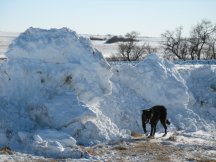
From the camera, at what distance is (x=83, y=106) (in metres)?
15.9

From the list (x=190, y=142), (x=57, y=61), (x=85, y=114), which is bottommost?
(x=190, y=142)

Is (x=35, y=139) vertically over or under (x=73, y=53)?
under

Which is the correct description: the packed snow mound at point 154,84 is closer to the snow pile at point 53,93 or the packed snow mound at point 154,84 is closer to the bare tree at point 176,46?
the snow pile at point 53,93

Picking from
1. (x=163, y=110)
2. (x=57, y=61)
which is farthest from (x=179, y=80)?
(x=57, y=61)

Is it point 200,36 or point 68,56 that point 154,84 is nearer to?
point 68,56

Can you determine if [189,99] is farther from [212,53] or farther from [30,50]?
[212,53]

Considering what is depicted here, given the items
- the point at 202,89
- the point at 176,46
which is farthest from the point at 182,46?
the point at 202,89

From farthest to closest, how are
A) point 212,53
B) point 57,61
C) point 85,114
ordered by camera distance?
1. point 212,53
2. point 57,61
3. point 85,114

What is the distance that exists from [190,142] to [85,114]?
3.86 metres

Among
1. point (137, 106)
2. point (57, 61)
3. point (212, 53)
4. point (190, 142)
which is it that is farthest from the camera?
point (212, 53)

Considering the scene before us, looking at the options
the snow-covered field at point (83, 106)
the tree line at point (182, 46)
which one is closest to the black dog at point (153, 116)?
the snow-covered field at point (83, 106)

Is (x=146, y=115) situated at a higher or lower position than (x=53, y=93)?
lower

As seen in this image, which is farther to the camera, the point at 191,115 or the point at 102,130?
the point at 191,115

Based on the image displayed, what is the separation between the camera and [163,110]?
17328 millimetres
